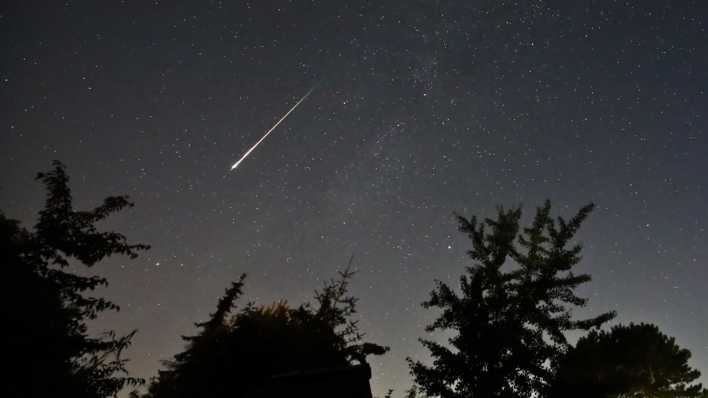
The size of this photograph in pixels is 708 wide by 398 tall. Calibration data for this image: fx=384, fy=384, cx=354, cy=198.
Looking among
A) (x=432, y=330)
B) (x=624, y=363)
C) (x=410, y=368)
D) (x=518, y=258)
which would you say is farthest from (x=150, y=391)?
(x=624, y=363)

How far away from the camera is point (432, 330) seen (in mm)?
22047

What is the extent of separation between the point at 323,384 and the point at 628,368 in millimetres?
21240

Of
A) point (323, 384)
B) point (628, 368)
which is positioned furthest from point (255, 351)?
point (628, 368)

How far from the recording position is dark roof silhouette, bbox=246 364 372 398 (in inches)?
444

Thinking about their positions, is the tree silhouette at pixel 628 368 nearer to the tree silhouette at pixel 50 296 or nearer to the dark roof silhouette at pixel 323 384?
the dark roof silhouette at pixel 323 384

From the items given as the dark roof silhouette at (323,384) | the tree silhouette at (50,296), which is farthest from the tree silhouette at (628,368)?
the tree silhouette at (50,296)

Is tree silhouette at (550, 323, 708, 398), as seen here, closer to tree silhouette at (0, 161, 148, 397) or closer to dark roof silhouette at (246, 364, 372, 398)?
dark roof silhouette at (246, 364, 372, 398)

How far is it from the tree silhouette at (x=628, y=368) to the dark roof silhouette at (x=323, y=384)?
1491cm

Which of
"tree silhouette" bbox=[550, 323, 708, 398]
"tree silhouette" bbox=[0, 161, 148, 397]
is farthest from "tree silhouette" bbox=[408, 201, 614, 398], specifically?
"tree silhouette" bbox=[0, 161, 148, 397]

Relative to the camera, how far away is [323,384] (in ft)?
37.9

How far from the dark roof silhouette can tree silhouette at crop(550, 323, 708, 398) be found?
48.9ft

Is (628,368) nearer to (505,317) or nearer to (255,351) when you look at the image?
(505,317)

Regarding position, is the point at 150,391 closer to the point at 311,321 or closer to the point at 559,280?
the point at 311,321

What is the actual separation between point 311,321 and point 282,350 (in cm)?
399
